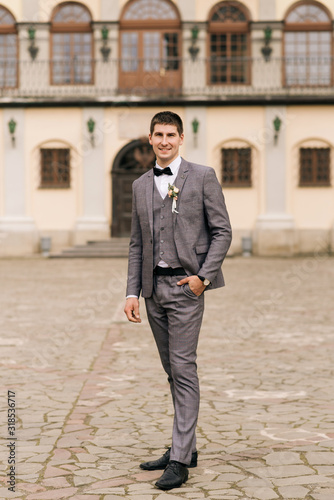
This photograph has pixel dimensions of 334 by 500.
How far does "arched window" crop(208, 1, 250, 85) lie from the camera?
87.6 feet

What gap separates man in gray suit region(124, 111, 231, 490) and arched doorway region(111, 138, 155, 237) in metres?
22.2

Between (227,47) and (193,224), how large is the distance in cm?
2332

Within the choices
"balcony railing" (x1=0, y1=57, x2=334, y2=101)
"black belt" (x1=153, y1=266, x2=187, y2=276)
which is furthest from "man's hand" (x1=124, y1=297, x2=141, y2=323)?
"balcony railing" (x1=0, y1=57, x2=334, y2=101)

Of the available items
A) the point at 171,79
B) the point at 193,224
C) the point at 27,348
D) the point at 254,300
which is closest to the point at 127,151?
the point at 171,79

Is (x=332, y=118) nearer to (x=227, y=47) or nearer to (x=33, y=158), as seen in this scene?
(x=227, y=47)

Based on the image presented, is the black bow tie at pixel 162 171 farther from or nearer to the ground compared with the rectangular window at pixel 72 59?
nearer to the ground

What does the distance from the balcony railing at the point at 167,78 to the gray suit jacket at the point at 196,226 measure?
874 inches

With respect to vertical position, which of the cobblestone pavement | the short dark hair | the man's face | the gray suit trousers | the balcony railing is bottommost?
Answer: the cobblestone pavement

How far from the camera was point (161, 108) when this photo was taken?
87.2ft

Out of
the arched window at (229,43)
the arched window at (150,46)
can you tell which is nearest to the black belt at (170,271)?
the arched window at (150,46)

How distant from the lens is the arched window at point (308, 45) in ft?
87.1

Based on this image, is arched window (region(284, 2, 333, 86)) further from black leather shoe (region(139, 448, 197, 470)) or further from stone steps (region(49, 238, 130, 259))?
black leather shoe (region(139, 448, 197, 470))

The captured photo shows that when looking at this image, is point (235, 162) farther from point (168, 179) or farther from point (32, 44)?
point (168, 179)

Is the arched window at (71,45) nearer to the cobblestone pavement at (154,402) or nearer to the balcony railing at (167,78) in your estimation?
the balcony railing at (167,78)
